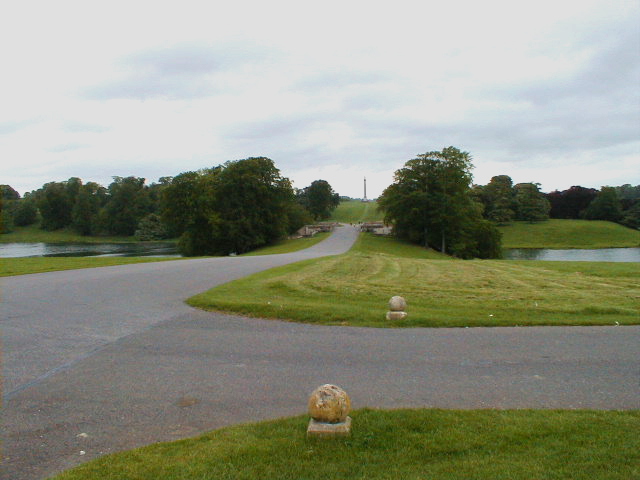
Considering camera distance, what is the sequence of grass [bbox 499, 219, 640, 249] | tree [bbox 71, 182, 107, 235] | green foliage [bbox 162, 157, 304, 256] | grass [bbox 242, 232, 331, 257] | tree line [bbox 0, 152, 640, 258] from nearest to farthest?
1. grass [bbox 242, 232, 331, 257]
2. tree line [bbox 0, 152, 640, 258]
3. green foliage [bbox 162, 157, 304, 256]
4. grass [bbox 499, 219, 640, 249]
5. tree [bbox 71, 182, 107, 235]

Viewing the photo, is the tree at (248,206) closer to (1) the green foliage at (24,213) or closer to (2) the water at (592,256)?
(2) the water at (592,256)

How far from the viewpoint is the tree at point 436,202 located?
5434cm

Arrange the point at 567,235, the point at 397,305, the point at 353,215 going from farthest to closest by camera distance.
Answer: the point at 353,215, the point at 567,235, the point at 397,305

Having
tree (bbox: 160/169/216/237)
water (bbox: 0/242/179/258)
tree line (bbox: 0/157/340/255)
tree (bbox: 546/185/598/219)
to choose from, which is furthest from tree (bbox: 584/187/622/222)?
water (bbox: 0/242/179/258)

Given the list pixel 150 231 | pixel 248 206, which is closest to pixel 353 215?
pixel 150 231

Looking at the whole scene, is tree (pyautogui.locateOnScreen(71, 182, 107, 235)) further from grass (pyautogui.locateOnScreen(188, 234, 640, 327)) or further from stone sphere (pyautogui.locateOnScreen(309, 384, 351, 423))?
stone sphere (pyautogui.locateOnScreen(309, 384, 351, 423))

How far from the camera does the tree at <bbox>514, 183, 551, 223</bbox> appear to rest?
10512 cm

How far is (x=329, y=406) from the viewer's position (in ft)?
15.4

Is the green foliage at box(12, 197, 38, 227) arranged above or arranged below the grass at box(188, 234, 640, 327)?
above

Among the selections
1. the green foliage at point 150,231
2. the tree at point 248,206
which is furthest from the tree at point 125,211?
the tree at point 248,206

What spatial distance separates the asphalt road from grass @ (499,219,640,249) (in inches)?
3198

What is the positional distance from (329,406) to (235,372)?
271cm

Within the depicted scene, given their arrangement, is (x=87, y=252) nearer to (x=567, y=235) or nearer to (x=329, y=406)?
(x=329, y=406)

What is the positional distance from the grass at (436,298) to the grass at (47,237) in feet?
319
